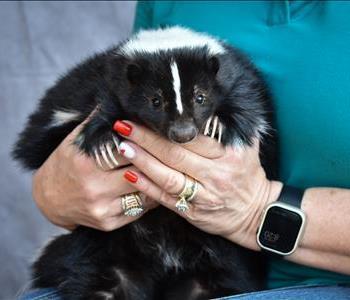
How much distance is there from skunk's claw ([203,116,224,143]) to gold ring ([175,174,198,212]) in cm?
13

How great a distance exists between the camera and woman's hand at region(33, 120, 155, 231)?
1.45 metres

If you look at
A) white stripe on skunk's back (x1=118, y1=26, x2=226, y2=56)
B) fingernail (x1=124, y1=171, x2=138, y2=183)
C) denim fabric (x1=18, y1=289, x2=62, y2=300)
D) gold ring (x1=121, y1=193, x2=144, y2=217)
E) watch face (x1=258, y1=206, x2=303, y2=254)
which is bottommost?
denim fabric (x1=18, y1=289, x2=62, y2=300)

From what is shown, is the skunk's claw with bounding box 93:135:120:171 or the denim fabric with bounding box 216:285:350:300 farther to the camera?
the skunk's claw with bounding box 93:135:120:171

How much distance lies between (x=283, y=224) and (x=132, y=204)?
0.36 m

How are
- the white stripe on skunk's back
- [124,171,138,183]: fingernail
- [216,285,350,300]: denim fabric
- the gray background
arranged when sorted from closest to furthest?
[216,285,350,300]: denim fabric, [124,171,138,183]: fingernail, the white stripe on skunk's back, the gray background

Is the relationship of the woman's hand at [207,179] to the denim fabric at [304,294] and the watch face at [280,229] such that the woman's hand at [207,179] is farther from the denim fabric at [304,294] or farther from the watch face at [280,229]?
the denim fabric at [304,294]

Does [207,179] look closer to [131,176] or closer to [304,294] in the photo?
[131,176]

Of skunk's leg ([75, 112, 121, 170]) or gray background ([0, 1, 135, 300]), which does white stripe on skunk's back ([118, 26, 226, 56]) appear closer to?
skunk's leg ([75, 112, 121, 170])

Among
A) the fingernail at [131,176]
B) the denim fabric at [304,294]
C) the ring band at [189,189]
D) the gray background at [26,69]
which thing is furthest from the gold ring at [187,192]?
the gray background at [26,69]

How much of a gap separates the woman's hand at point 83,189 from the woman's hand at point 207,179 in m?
0.07

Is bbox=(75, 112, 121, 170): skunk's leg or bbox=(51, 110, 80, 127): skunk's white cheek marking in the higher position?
bbox=(51, 110, 80, 127): skunk's white cheek marking

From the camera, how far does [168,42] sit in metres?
1.51

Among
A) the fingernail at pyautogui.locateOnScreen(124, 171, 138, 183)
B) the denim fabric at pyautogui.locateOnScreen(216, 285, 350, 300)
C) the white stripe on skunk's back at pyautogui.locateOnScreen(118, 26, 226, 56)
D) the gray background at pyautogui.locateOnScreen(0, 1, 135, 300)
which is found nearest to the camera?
the denim fabric at pyautogui.locateOnScreen(216, 285, 350, 300)

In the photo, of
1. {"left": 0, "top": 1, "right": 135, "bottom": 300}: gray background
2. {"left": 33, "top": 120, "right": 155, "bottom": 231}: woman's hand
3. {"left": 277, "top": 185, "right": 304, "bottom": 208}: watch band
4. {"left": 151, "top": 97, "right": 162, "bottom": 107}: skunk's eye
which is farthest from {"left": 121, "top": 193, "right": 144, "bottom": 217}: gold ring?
{"left": 0, "top": 1, "right": 135, "bottom": 300}: gray background
